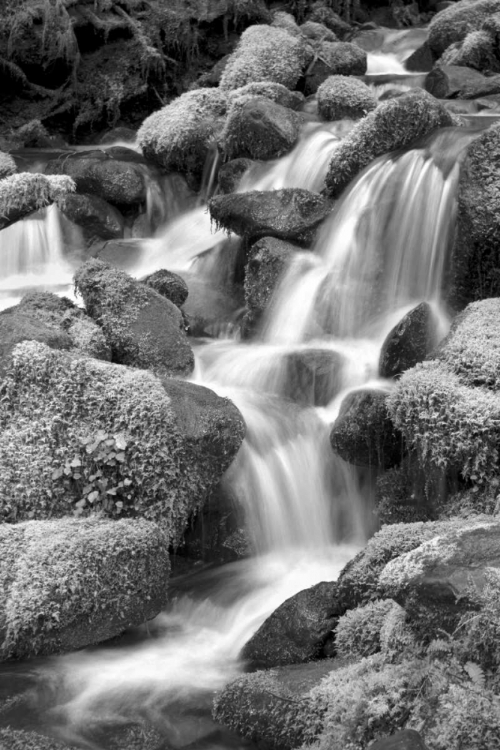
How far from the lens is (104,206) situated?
12.4 metres

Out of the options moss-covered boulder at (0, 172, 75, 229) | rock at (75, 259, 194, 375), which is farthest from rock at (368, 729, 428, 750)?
moss-covered boulder at (0, 172, 75, 229)

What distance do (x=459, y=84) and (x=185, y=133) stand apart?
430 centimetres

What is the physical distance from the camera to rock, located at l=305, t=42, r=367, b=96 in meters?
15.3

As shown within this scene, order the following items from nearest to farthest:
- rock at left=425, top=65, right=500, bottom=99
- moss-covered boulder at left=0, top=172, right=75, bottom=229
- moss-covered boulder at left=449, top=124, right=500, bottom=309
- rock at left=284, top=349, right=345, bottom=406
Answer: rock at left=284, top=349, right=345, bottom=406 < moss-covered boulder at left=449, top=124, right=500, bottom=309 < moss-covered boulder at left=0, top=172, right=75, bottom=229 < rock at left=425, top=65, right=500, bottom=99

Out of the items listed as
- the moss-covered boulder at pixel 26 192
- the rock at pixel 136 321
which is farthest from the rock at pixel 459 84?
the rock at pixel 136 321

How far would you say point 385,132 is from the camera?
10.1 m

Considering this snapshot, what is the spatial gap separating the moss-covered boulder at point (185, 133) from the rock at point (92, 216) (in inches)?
56.3

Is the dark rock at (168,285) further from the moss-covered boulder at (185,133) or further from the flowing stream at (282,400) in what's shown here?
the moss-covered boulder at (185,133)

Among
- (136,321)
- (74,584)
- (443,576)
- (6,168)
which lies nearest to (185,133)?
(6,168)

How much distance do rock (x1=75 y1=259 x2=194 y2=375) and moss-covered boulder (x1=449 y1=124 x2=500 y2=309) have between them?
8.75 ft

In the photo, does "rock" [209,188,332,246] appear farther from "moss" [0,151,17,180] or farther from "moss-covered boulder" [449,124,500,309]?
"moss" [0,151,17,180]

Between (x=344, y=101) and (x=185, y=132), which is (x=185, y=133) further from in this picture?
(x=344, y=101)

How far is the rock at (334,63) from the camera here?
15.3 m

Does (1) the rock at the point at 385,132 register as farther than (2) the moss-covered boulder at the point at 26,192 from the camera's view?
Yes
